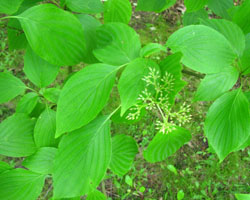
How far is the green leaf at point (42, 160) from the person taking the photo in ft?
2.97

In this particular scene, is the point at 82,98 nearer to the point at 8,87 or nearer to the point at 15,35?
the point at 8,87

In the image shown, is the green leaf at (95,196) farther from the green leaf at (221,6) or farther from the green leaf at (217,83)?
the green leaf at (221,6)

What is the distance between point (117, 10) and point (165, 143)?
23.9 inches

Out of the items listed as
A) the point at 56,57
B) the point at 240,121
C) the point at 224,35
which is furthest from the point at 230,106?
the point at 56,57

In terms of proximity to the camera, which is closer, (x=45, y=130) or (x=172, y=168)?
(x=45, y=130)

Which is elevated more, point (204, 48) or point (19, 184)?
point (204, 48)

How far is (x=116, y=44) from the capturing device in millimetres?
808

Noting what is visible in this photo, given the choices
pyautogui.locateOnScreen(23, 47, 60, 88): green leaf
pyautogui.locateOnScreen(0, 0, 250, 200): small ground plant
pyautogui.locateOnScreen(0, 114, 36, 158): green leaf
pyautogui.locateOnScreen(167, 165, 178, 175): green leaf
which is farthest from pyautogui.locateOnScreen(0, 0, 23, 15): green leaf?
pyautogui.locateOnScreen(167, 165, 178, 175): green leaf

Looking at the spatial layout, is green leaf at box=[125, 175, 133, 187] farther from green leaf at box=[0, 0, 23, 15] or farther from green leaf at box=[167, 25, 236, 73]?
green leaf at box=[0, 0, 23, 15]

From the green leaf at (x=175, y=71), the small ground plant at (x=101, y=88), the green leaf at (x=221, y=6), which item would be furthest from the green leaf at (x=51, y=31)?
the green leaf at (x=221, y=6)

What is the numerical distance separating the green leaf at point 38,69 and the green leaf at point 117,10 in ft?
1.07

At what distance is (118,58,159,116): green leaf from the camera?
0.67 metres

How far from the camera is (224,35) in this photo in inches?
32.6

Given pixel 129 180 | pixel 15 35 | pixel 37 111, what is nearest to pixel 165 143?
pixel 37 111
